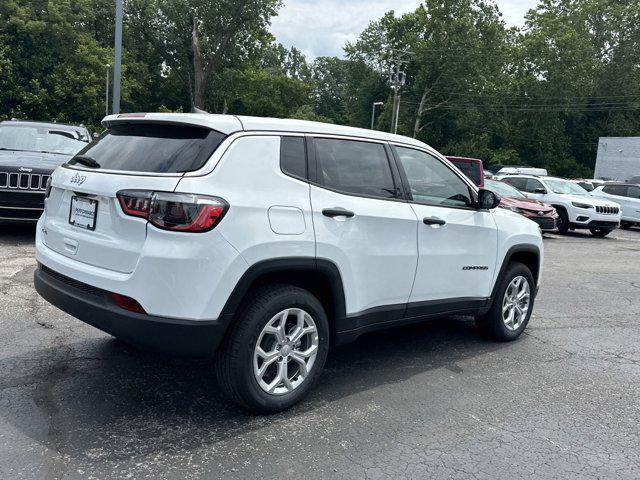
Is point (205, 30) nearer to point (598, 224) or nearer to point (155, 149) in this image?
point (598, 224)

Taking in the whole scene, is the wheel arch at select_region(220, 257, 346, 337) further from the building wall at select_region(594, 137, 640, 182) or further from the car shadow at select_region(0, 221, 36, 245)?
the building wall at select_region(594, 137, 640, 182)

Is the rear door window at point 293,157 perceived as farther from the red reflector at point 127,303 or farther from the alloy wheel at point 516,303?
the alloy wheel at point 516,303

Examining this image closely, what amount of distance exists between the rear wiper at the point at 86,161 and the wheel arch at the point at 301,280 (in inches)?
48.9

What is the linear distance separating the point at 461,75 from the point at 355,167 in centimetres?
4840

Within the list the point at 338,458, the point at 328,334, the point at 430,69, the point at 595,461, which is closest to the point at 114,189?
the point at 328,334

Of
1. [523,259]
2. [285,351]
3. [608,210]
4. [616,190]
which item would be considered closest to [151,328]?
[285,351]

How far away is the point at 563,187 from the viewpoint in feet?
57.6

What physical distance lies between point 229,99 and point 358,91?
14004 millimetres

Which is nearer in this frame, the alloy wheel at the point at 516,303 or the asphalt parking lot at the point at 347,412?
the asphalt parking lot at the point at 347,412

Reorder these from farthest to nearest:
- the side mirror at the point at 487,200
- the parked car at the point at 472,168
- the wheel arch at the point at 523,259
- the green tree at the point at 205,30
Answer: the green tree at the point at 205,30 < the parked car at the point at 472,168 < the wheel arch at the point at 523,259 < the side mirror at the point at 487,200

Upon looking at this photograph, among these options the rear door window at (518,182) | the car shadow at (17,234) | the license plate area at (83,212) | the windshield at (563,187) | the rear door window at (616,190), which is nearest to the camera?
the license plate area at (83,212)

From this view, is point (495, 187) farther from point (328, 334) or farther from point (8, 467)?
point (8, 467)

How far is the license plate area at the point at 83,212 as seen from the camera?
11.2ft

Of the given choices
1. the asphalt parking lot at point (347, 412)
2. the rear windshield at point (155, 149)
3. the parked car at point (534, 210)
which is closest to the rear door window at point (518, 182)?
the parked car at point (534, 210)
